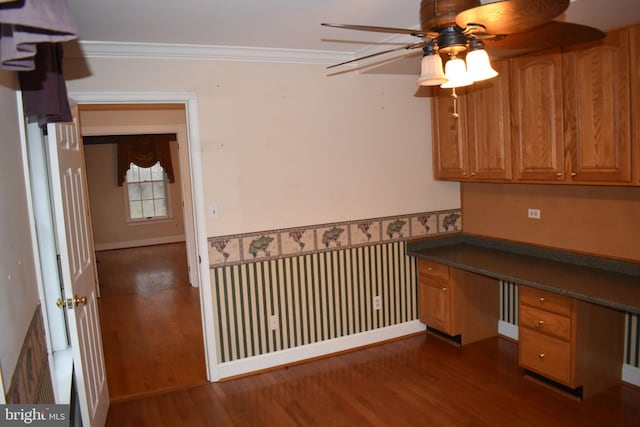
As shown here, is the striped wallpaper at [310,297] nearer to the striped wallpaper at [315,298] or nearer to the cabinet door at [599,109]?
the striped wallpaper at [315,298]

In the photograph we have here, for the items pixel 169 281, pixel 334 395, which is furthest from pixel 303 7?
pixel 169 281

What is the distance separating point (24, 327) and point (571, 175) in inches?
122

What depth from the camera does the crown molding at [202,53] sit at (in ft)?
10.4

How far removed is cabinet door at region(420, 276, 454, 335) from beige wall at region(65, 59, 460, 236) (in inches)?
26.7

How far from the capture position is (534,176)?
3436 mm

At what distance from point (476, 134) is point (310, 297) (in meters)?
1.87

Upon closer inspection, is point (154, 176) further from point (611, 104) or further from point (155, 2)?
point (611, 104)

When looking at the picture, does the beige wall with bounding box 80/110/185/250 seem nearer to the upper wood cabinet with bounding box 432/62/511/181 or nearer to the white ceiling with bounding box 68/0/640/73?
the upper wood cabinet with bounding box 432/62/511/181

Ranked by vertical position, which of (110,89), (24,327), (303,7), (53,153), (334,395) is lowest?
(334,395)

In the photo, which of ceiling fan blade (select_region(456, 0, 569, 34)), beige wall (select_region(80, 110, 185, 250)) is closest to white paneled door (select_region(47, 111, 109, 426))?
ceiling fan blade (select_region(456, 0, 569, 34))

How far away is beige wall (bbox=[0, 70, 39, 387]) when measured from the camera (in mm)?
1376

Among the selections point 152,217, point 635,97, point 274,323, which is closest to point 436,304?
point 274,323

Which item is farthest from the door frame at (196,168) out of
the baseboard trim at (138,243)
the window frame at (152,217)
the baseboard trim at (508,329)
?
the baseboard trim at (138,243)

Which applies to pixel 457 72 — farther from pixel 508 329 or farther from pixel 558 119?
pixel 508 329
